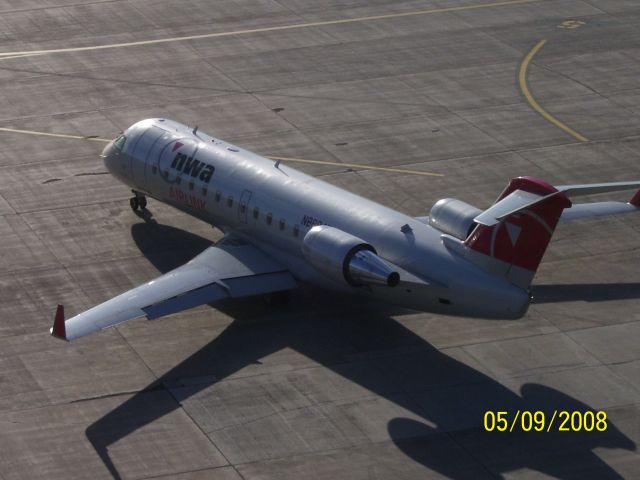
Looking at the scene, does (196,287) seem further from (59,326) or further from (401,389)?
(401,389)

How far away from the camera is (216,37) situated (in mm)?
60906

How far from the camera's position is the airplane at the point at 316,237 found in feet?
110

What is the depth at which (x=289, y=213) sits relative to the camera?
3872 centimetres

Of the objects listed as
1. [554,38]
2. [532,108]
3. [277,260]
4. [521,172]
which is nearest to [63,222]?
[277,260]

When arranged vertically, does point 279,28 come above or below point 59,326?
below

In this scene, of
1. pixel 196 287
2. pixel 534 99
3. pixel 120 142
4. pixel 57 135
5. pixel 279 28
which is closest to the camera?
pixel 196 287

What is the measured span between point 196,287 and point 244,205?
4251 millimetres

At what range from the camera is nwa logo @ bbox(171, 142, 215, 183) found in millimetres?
41375

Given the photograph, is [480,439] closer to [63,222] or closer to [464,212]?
[464,212]

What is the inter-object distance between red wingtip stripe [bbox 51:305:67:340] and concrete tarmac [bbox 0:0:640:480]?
6.49 feet

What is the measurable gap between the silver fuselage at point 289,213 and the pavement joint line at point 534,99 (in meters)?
15.2

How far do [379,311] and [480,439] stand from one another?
23.2 feet
